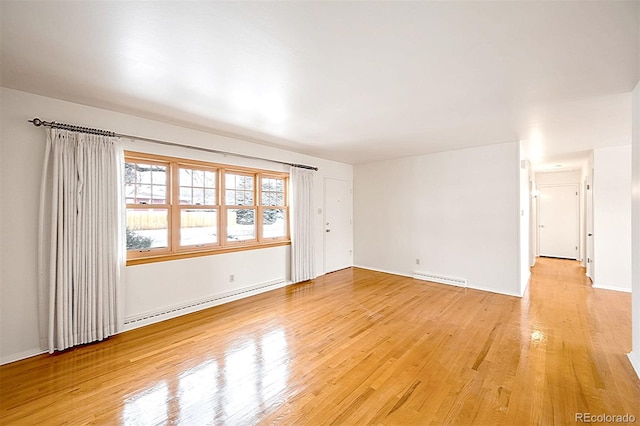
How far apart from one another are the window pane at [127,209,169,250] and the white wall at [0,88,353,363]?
31 cm

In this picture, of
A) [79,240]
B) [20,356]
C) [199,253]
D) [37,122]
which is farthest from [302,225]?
[20,356]

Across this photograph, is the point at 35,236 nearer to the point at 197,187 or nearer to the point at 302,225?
the point at 197,187

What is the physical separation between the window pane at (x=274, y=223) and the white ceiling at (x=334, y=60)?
1935 millimetres

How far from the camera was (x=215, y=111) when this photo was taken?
10.1 feet

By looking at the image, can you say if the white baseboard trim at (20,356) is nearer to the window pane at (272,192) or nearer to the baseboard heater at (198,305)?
the baseboard heater at (198,305)

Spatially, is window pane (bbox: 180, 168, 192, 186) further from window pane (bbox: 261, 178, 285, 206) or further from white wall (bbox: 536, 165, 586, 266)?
white wall (bbox: 536, 165, 586, 266)

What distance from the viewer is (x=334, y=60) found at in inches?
80.0

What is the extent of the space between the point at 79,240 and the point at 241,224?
85.0 inches

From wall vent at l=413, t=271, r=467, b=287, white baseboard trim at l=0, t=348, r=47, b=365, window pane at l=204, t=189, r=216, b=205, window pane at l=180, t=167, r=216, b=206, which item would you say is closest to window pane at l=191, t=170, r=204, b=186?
window pane at l=180, t=167, r=216, b=206

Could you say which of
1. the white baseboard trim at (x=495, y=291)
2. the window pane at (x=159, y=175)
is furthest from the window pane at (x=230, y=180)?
the white baseboard trim at (x=495, y=291)

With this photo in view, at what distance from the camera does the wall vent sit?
5.01 m

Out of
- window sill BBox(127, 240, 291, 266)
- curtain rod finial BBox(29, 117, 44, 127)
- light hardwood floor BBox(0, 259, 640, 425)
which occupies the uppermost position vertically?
curtain rod finial BBox(29, 117, 44, 127)

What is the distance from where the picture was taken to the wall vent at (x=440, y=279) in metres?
5.01

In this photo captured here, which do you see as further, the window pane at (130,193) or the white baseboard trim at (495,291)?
the white baseboard trim at (495,291)
